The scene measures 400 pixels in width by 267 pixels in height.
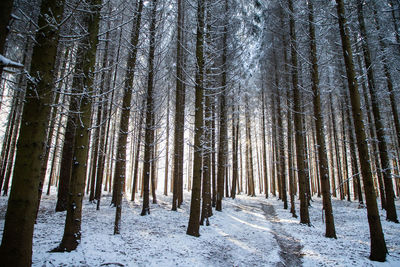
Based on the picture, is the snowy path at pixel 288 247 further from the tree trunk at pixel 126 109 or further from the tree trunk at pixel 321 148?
the tree trunk at pixel 126 109

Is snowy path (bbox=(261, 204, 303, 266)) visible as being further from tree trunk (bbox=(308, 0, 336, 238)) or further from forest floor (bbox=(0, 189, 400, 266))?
tree trunk (bbox=(308, 0, 336, 238))

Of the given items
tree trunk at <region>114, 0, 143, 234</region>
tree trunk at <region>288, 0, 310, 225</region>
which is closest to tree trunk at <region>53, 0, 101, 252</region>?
tree trunk at <region>114, 0, 143, 234</region>

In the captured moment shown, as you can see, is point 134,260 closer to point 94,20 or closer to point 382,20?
point 94,20

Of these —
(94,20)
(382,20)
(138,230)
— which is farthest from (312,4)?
(138,230)

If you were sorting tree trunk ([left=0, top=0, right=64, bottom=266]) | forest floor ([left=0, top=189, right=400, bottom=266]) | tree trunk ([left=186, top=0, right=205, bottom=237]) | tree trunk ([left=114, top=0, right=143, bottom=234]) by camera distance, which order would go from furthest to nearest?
tree trunk ([left=114, top=0, right=143, bottom=234]) → tree trunk ([left=186, top=0, right=205, bottom=237]) → forest floor ([left=0, top=189, right=400, bottom=266]) → tree trunk ([left=0, top=0, right=64, bottom=266])

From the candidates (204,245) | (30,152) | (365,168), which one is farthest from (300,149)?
(30,152)

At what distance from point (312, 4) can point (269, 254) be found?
950 cm

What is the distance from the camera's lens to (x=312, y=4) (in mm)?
8211

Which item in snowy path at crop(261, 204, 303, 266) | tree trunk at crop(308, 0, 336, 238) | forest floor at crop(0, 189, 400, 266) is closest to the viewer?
forest floor at crop(0, 189, 400, 266)

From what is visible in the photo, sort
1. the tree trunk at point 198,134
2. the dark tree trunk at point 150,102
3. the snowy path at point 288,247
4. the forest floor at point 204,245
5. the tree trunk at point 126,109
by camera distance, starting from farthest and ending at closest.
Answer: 1. the dark tree trunk at point 150,102
2. the tree trunk at point 126,109
3. the tree trunk at point 198,134
4. the snowy path at point 288,247
5. the forest floor at point 204,245

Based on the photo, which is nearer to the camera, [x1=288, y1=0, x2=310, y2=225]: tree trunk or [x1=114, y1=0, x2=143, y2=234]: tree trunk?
[x1=114, y1=0, x2=143, y2=234]: tree trunk

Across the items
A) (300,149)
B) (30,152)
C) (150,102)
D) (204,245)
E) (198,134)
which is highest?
(150,102)

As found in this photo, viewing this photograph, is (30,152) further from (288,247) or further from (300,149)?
(300,149)

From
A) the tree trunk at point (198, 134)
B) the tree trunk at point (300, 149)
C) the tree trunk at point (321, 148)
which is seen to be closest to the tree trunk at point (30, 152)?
the tree trunk at point (198, 134)
